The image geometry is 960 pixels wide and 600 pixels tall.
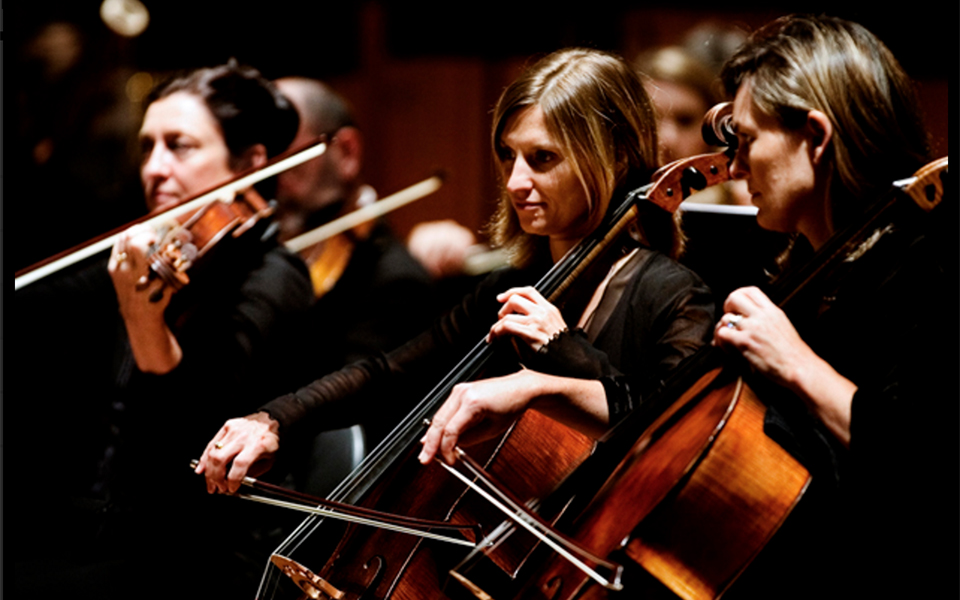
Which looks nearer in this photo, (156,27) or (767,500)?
(767,500)

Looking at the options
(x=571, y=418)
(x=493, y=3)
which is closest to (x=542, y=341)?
(x=571, y=418)

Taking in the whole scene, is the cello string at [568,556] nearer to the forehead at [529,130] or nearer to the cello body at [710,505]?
the cello body at [710,505]

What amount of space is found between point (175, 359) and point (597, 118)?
0.90m

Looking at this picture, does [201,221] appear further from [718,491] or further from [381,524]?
[718,491]

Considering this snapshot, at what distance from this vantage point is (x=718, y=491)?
3.25 ft

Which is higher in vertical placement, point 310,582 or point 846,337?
point 846,337

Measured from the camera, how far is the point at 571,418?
1175 millimetres

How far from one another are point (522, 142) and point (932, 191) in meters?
0.53

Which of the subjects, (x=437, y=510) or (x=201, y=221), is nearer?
(x=437, y=510)

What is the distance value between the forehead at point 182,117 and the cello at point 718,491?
4.02ft

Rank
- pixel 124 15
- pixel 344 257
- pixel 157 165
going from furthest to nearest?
pixel 124 15 → pixel 344 257 → pixel 157 165

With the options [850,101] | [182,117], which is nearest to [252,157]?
[182,117]

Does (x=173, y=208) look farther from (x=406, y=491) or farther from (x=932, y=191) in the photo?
(x=932, y=191)

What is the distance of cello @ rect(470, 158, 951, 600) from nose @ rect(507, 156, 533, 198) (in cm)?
39
